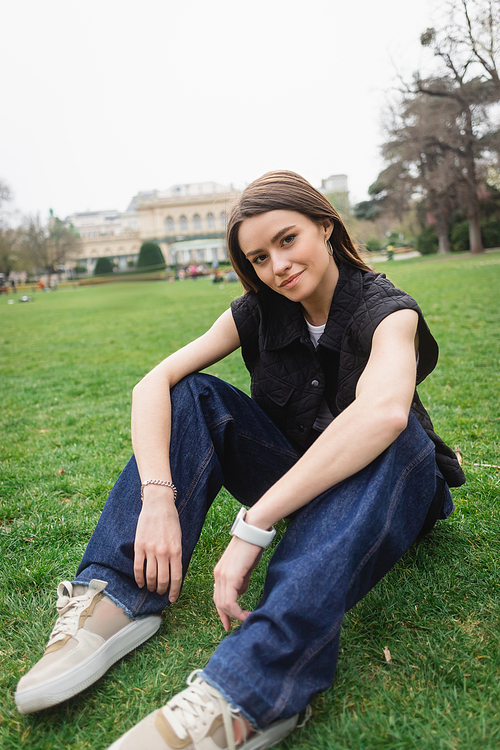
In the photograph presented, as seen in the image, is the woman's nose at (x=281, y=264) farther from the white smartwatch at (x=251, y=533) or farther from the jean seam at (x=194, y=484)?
the white smartwatch at (x=251, y=533)

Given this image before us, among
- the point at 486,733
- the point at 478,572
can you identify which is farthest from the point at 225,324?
the point at 486,733

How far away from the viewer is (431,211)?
3139cm

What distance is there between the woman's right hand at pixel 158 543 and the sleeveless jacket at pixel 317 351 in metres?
0.54

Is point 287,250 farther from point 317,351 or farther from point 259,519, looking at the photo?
point 259,519

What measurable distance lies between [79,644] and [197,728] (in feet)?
1.38

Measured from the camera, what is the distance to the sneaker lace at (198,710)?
1.10 metres

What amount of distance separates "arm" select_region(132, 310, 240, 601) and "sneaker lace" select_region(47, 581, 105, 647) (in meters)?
0.15

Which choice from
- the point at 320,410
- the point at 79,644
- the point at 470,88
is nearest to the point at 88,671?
the point at 79,644

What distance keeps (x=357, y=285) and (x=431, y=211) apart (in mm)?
33039

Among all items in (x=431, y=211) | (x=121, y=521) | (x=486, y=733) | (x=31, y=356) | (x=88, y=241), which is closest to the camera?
(x=486, y=733)

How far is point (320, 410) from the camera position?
183cm

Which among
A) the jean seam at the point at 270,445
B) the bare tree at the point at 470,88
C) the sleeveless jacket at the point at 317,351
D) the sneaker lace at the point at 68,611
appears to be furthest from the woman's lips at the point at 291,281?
the bare tree at the point at 470,88

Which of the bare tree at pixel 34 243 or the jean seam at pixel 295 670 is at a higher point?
the bare tree at pixel 34 243

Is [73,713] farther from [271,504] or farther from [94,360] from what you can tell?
[94,360]
